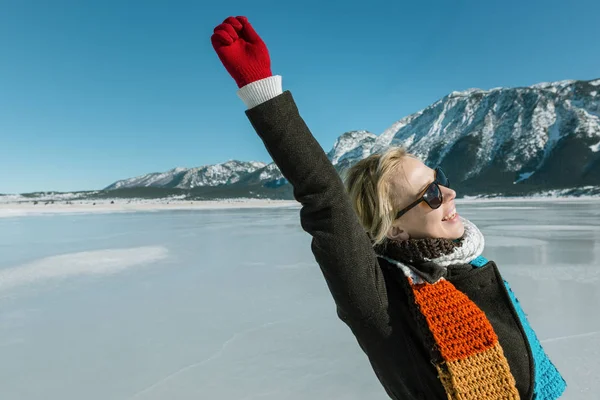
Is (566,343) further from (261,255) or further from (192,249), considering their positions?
(192,249)

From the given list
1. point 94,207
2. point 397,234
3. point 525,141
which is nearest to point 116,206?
point 94,207

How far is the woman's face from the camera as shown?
1589 mm

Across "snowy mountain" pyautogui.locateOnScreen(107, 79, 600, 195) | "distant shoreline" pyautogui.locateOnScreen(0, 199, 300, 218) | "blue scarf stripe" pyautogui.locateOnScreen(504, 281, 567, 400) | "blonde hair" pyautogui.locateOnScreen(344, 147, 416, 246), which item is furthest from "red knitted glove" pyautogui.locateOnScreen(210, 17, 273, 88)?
"snowy mountain" pyautogui.locateOnScreen(107, 79, 600, 195)

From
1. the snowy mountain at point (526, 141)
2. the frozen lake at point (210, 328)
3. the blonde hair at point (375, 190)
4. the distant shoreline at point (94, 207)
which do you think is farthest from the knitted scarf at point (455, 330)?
the snowy mountain at point (526, 141)

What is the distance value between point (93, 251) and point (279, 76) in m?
11.8

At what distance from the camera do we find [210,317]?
18.0 ft

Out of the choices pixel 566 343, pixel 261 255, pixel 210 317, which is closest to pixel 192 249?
pixel 261 255

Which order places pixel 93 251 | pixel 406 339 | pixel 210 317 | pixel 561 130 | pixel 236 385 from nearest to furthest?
pixel 406 339
pixel 236 385
pixel 210 317
pixel 93 251
pixel 561 130

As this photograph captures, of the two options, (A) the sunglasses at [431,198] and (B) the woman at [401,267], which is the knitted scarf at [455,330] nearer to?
(B) the woman at [401,267]

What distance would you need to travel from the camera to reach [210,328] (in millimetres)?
5082

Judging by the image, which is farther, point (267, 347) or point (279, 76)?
point (267, 347)

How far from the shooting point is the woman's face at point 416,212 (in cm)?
159

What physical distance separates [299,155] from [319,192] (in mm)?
121

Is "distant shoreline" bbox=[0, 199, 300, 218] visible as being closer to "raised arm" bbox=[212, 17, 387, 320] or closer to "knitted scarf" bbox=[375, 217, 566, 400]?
"raised arm" bbox=[212, 17, 387, 320]
